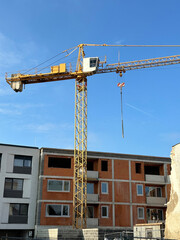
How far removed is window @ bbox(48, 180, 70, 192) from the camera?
143 feet

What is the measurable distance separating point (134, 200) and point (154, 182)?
4.37 m

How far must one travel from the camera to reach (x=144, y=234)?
31172 millimetres

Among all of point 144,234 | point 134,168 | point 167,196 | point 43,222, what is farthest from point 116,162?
point 144,234

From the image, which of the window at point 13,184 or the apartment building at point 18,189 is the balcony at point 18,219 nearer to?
the apartment building at point 18,189

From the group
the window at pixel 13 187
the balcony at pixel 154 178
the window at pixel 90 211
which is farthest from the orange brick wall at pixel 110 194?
the window at pixel 13 187

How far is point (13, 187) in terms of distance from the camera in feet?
142

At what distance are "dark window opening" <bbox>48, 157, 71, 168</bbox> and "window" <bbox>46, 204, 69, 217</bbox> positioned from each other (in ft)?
22.0

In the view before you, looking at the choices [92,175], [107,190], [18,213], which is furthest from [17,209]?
[107,190]

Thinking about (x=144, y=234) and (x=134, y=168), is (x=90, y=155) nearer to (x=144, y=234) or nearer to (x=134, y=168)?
(x=134, y=168)

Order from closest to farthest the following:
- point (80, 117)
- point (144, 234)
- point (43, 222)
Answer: point (144, 234) < point (43, 222) < point (80, 117)

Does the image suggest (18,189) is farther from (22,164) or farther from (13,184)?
(22,164)

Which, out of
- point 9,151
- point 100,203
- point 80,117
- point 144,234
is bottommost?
point 144,234

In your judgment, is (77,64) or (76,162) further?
(77,64)

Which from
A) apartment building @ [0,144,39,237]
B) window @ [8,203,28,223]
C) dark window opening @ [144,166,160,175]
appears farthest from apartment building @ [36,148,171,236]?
dark window opening @ [144,166,160,175]
